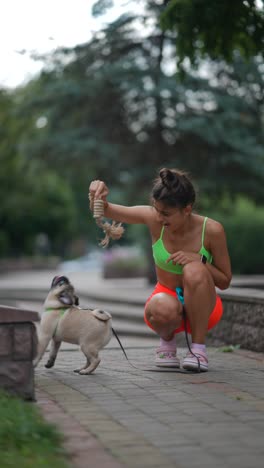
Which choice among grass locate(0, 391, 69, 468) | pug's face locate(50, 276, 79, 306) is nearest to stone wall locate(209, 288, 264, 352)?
pug's face locate(50, 276, 79, 306)

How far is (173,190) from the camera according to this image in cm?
507

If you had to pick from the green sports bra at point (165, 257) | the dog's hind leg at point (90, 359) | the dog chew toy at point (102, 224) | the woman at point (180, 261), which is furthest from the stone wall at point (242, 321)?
the dog's hind leg at point (90, 359)

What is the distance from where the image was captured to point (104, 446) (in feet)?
11.1

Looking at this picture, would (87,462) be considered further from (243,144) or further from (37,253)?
(37,253)

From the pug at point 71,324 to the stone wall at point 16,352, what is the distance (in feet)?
2.54

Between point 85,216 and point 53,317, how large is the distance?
6397 cm

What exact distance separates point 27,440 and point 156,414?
0.90 metres

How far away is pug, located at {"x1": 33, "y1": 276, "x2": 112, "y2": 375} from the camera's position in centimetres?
510

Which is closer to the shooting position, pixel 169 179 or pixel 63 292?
pixel 169 179

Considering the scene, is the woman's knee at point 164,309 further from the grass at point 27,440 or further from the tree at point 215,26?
the tree at point 215,26

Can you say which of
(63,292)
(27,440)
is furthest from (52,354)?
(27,440)

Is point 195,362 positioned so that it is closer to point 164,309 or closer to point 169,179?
point 164,309

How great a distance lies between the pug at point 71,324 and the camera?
5.10 metres

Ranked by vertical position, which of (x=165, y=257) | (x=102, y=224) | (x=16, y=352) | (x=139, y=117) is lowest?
Result: (x=16, y=352)
